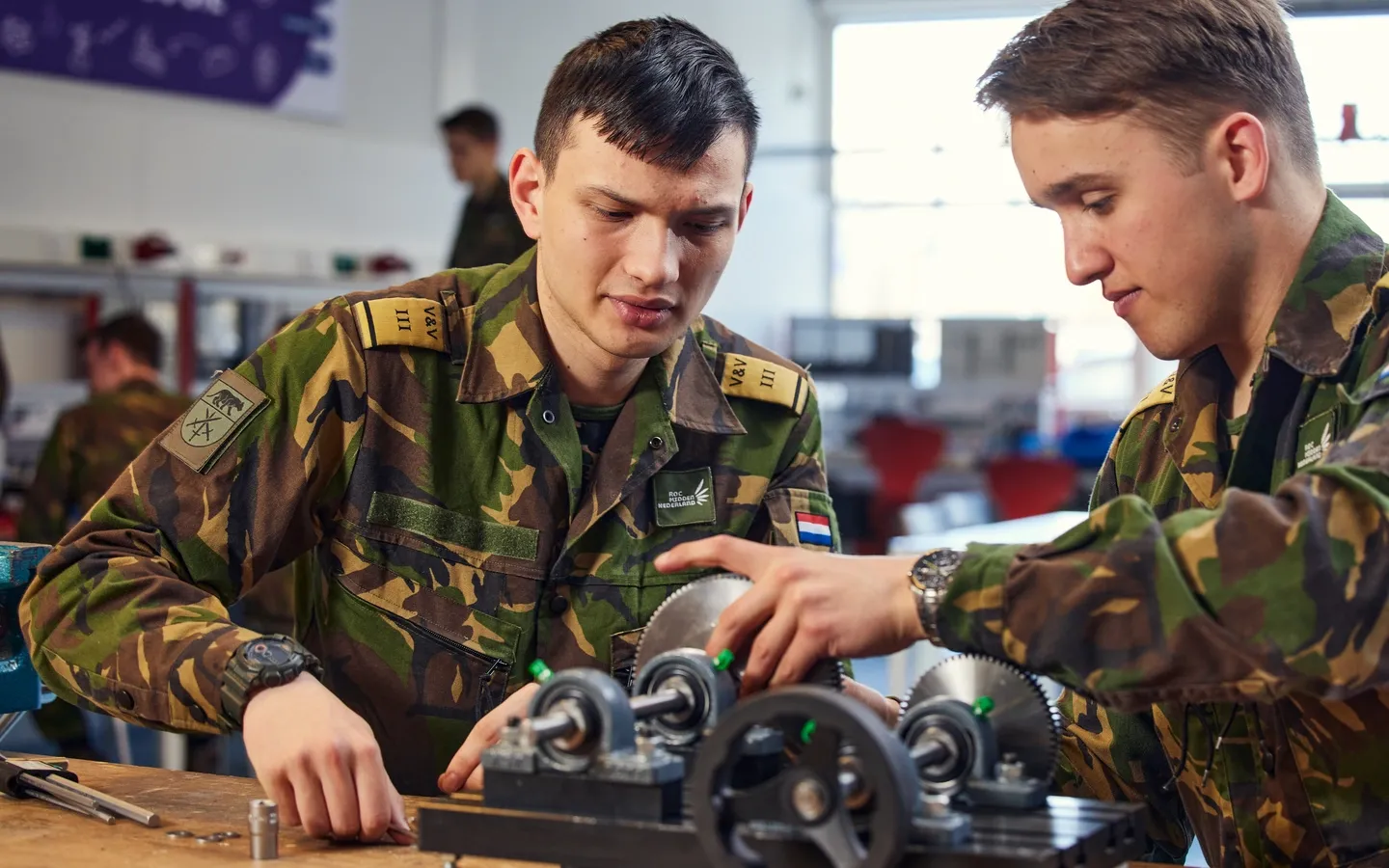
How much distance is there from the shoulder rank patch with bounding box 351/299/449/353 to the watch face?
475mm

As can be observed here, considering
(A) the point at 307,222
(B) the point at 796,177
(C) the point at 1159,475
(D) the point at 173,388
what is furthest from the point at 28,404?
(B) the point at 796,177

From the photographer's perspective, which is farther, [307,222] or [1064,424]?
[1064,424]

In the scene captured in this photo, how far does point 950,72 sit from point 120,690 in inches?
415

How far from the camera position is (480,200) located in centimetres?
601

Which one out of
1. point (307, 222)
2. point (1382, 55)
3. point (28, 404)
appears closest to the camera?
point (28, 404)

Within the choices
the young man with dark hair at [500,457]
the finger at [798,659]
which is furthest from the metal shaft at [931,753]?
the young man with dark hair at [500,457]

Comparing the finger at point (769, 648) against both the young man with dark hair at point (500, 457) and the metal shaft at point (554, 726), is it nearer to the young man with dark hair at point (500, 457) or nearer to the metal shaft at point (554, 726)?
the metal shaft at point (554, 726)

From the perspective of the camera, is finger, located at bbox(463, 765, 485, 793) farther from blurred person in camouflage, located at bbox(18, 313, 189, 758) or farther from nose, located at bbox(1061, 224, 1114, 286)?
blurred person in camouflage, located at bbox(18, 313, 189, 758)

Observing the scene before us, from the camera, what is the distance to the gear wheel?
4.19 feet

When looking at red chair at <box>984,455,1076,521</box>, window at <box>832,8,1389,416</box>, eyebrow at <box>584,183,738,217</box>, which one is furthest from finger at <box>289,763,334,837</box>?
window at <box>832,8,1389,416</box>

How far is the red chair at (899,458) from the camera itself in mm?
8648

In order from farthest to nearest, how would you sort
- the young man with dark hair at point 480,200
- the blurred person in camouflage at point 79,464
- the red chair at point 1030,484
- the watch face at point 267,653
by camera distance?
the red chair at point 1030,484 → the young man with dark hair at point 480,200 → the blurred person in camouflage at point 79,464 → the watch face at point 267,653

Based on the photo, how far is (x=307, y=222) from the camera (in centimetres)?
712

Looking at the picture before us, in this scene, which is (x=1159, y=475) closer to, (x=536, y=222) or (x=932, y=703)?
(x=932, y=703)
